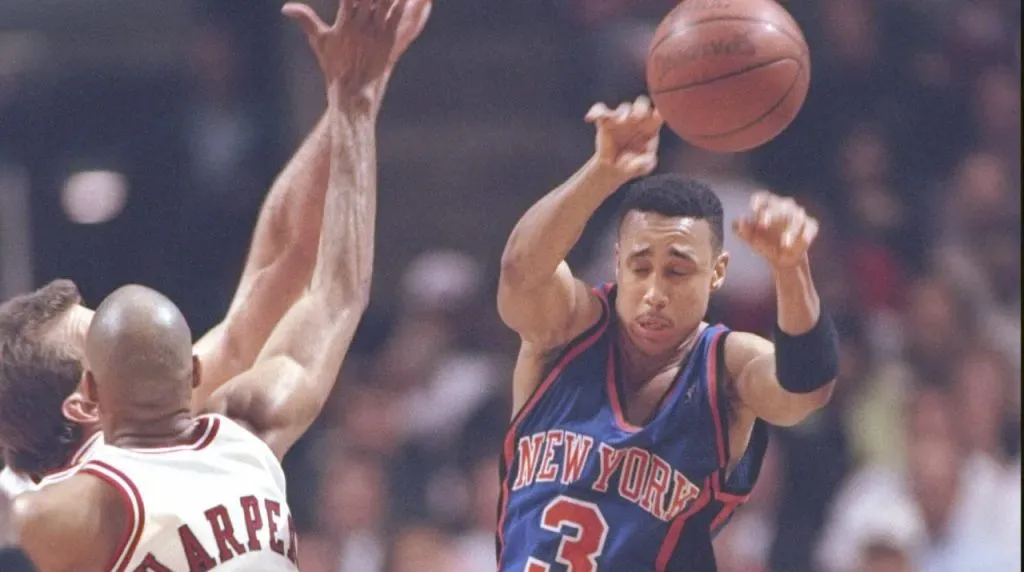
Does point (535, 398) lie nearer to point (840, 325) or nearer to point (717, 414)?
point (717, 414)

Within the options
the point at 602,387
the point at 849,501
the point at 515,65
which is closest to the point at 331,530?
the point at 849,501

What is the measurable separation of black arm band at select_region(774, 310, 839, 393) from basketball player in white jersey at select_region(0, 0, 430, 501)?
1.23 m

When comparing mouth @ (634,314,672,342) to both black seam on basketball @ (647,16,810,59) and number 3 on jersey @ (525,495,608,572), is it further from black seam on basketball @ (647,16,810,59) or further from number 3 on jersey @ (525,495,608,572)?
black seam on basketball @ (647,16,810,59)

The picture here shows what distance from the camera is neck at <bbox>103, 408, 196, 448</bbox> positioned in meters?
3.44

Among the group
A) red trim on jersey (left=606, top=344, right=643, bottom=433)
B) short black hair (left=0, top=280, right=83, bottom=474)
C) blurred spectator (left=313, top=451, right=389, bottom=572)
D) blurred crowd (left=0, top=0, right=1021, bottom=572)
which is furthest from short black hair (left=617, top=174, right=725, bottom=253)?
blurred spectator (left=313, top=451, right=389, bottom=572)

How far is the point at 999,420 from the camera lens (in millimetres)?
7719

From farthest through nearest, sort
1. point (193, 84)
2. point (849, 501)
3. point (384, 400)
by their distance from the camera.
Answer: point (193, 84) < point (384, 400) < point (849, 501)

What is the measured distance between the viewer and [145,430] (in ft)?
11.3

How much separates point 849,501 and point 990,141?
257cm

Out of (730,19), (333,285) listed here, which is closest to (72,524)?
(333,285)

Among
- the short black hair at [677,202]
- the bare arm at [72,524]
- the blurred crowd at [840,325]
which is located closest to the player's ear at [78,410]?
the bare arm at [72,524]

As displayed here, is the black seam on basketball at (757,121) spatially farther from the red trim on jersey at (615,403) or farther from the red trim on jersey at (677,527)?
the red trim on jersey at (677,527)

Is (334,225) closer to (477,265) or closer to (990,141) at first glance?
(477,265)

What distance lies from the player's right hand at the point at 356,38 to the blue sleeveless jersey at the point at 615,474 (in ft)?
2.97
